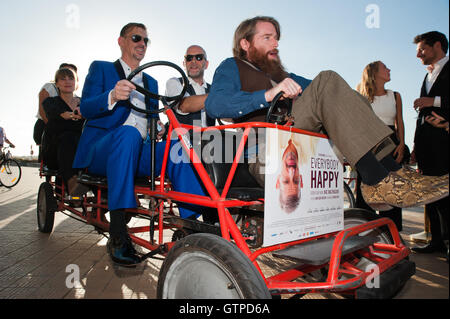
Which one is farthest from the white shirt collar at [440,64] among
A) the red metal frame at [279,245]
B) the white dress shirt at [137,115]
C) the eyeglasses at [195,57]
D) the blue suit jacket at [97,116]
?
the eyeglasses at [195,57]

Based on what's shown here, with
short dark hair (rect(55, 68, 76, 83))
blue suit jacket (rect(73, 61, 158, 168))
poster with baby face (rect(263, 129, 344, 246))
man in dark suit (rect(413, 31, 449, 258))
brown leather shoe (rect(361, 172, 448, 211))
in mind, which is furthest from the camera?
short dark hair (rect(55, 68, 76, 83))

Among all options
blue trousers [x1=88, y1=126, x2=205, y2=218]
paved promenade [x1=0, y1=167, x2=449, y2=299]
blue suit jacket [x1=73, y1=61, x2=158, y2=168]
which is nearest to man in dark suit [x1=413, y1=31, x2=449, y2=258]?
paved promenade [x1=0, y1=167, x2=449, y2=299]

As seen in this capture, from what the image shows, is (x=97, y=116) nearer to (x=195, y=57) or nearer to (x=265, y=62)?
(x=265, y=62)

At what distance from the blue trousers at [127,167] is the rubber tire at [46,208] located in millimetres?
1818

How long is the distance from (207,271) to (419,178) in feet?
3.65

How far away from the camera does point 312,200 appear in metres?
1.73

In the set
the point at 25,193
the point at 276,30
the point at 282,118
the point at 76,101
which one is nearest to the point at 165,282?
the point at 282,118

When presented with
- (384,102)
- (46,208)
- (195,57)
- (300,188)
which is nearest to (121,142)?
(300,188)

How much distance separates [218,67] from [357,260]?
1.77 m

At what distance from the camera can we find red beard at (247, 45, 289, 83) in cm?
223

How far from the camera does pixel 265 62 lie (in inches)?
87.8

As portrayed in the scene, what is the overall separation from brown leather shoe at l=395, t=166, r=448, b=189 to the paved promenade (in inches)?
12.2

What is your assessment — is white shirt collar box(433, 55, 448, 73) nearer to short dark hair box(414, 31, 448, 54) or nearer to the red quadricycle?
short dark hair box(414, 31, 448, 54)

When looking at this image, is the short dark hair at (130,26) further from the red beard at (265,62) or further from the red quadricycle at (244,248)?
the red beard at (265,62)
